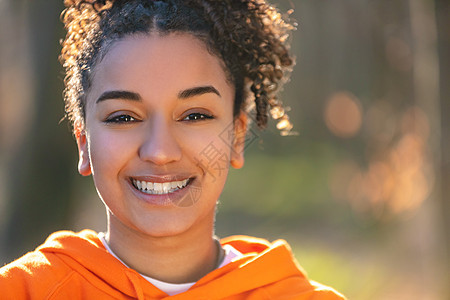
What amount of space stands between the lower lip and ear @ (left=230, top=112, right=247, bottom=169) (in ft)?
1.02

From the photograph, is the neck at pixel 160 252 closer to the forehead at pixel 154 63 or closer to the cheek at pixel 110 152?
the cheek at pixel 110 152

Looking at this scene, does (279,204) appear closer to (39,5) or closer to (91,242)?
(39,5)

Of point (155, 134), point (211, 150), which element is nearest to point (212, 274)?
point (211, 150)

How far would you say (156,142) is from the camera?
2088 mm

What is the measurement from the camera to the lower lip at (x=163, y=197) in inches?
85.0

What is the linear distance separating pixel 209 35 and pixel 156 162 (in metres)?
0.55

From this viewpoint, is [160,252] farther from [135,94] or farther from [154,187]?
[135,94]

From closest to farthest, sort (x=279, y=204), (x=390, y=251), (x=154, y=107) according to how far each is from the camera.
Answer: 1. (x=154, y=107)
2. (x=390, y=251)
3. (x=279, y=204)

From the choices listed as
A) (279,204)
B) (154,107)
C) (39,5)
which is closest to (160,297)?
(154,107)

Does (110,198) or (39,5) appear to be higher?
(39,5)

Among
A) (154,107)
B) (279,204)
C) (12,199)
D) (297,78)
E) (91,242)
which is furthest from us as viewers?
(297,78)

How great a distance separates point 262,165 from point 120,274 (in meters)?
8.96

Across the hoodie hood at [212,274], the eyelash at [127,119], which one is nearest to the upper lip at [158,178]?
the eyelash at [127,119]

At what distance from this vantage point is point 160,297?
2.16m
